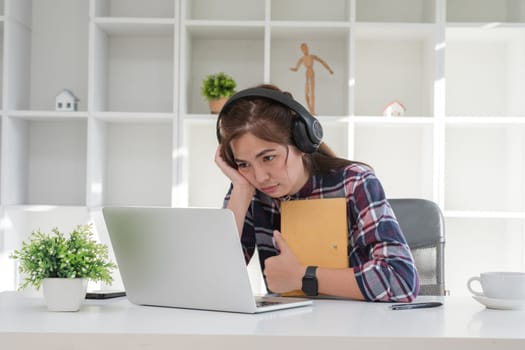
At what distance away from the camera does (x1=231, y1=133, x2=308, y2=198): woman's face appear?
1749 mm

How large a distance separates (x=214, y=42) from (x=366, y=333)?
2.54m

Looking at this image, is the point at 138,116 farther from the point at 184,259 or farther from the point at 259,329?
the point at 259,329

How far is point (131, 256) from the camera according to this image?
139cm

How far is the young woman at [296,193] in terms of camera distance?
1563mm

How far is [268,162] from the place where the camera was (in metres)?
1.77

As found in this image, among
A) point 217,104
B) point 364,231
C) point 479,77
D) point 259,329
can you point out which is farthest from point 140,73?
point 259,329

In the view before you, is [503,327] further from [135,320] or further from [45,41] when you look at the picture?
[45,41]

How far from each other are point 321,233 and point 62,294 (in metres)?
0.68

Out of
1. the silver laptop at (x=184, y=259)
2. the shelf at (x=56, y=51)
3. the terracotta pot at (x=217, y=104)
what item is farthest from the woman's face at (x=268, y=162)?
the shelf at (x=56, y=51)

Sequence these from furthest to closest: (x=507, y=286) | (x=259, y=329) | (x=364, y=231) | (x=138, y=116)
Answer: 1. (x=138, y=116)
2. (x=364, y=231)
3. (x=507, y=286)
4. (x=259, y=329)

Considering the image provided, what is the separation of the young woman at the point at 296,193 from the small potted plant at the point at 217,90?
4.06 feet

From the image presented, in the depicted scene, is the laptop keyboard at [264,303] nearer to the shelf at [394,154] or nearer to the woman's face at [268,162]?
the woman's face at [268,162]

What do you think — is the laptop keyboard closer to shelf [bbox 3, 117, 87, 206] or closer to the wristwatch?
the wristwatch

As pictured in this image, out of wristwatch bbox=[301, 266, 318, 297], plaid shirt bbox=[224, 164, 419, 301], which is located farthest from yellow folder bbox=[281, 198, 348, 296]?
wristwatch bbox=[301, 266, 318, 297]
